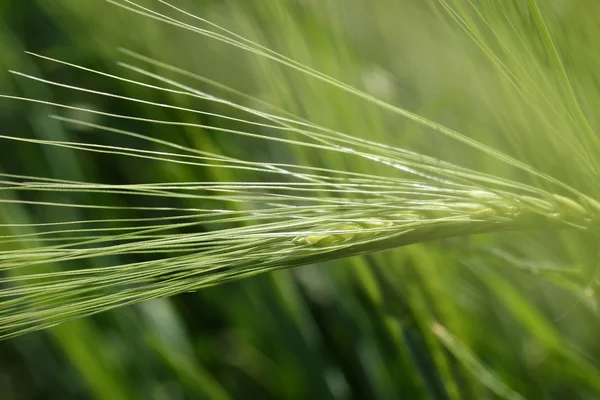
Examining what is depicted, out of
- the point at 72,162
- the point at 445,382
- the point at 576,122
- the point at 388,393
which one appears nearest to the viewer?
the point at 576,122

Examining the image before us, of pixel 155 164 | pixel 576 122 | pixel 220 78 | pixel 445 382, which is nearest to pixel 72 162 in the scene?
pixel 155 164

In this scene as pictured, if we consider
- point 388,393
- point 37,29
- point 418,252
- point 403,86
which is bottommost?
point 388,393

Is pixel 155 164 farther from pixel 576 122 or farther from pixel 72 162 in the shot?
pixel 576 122

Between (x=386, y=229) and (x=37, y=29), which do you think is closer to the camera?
(x=386, y=229)

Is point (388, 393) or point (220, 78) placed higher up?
point (220, 78)

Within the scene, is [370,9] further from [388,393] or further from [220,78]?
[388,393]

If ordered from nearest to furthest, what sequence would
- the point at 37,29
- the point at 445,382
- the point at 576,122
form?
the point at 576,122 → the point at 445,382 → the point at 37,29
